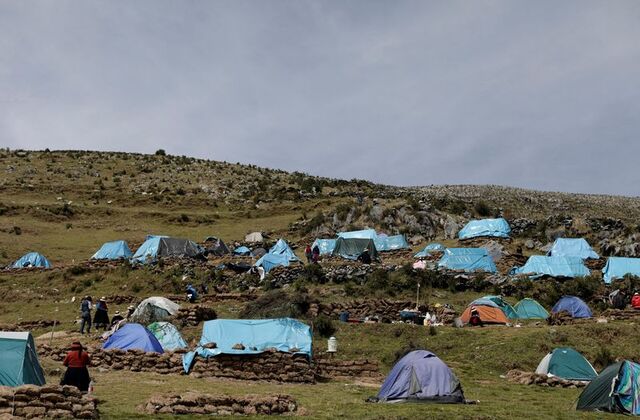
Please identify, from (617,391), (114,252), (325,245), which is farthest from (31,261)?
(617,391)

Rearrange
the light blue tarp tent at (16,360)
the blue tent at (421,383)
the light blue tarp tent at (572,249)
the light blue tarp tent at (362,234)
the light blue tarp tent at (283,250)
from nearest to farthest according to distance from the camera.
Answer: the light blue tarp tent at (16,360) < the blue tent at (421,383) < the light blue tarp tent at (572,249) < the light blue tarp tent at (283,250) < the light blue tarp tent at (362,234)

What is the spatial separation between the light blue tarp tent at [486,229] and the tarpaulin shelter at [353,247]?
264 inches

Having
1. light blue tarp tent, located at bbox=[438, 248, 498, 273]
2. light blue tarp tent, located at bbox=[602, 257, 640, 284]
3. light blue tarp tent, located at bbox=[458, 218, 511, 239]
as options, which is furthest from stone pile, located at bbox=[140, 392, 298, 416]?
light blue tarp tent, located at bbox=[458, 218, 511, 239]

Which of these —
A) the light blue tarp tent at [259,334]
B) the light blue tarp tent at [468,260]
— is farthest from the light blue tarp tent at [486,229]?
the light blue tarp tent at [259,334]

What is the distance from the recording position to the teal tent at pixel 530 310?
27.4 meters

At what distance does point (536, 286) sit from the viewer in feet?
102

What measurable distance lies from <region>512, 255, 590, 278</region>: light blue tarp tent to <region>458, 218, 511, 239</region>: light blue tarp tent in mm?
7440

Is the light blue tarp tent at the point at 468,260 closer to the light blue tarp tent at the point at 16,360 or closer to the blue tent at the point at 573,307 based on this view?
the blue tent at the point at 573,307

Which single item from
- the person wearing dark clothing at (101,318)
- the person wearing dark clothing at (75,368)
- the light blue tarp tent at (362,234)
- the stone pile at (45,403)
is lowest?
the stone pile at (45,403)

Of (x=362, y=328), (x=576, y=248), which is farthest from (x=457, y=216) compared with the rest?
(x=362, y=328)

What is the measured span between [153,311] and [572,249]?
2479 centimetres

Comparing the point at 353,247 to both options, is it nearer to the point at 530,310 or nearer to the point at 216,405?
the point at 530,310

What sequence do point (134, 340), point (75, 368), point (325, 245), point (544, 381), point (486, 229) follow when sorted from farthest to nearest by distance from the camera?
1. point (486, 229)
2. point (325, 245)
3. point (134, 340)
4. point (544, 381)
5. point (75, 368)

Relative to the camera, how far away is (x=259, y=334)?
68.4 feet
